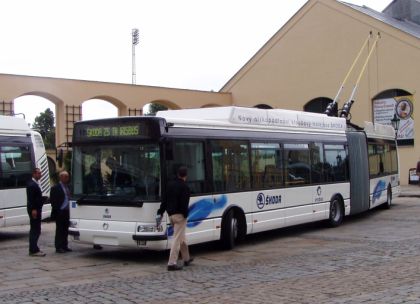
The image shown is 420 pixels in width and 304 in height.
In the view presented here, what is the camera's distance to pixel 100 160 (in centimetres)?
1130

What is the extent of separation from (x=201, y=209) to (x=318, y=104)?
28.1 metres

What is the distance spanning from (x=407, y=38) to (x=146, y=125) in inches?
1041

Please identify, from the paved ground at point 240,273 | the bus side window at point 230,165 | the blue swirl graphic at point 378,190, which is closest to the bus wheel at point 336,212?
the paved ground at point 240,273

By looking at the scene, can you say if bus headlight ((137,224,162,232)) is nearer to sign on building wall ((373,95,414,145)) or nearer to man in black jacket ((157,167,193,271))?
man in black jacket ((157,167,193,271))

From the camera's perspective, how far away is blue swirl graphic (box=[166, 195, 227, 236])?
36.4 feet

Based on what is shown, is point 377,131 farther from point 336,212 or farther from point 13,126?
point 13,126

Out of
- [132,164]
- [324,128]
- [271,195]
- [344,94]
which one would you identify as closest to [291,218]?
[271,195]

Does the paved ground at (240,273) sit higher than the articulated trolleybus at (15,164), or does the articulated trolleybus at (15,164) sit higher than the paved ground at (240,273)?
the articulated trolleybus at (15,164)

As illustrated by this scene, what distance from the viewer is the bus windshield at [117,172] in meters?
10.6

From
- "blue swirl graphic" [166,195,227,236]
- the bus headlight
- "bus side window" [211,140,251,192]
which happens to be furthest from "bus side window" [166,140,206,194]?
the bus headlight

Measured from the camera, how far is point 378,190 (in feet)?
64.1

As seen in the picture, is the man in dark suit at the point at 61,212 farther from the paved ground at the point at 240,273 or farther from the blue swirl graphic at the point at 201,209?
the blue swirl graphic at the point at 201,209

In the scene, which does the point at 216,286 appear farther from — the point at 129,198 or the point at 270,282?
the point at 129,198

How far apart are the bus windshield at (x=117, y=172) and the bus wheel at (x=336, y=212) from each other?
22.8 ft
